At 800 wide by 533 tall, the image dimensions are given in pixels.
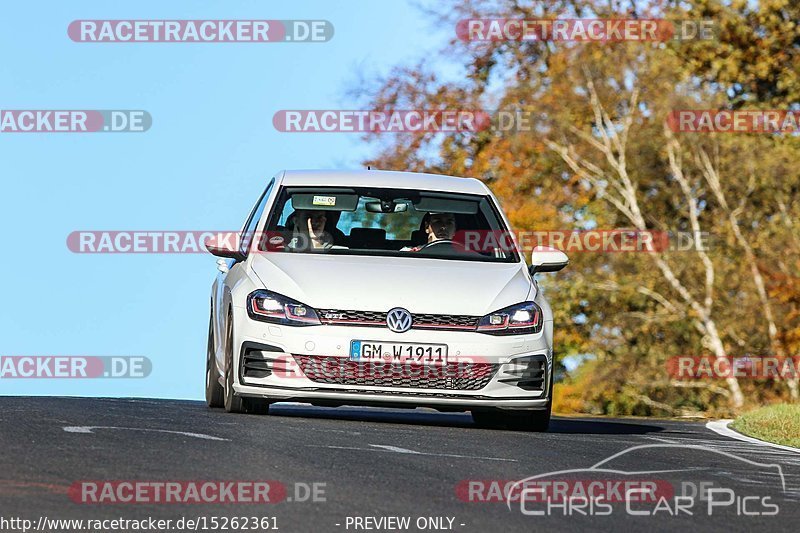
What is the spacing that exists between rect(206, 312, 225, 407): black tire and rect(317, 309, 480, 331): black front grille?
2.06 meters

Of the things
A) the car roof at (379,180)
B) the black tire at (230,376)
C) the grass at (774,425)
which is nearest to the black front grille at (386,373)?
the black tire at (230,376)

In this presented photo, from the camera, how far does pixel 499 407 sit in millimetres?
12141

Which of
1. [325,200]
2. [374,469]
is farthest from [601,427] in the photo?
[374,469]

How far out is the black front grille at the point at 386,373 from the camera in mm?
11883

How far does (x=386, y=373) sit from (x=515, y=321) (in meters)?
1.02

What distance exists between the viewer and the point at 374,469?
8.69m

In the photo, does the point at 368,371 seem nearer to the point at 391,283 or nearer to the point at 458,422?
the point at 391,283

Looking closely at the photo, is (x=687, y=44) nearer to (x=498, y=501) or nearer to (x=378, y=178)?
(x=378, y=178)

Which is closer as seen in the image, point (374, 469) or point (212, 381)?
point (374, 469)

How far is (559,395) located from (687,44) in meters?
8.80

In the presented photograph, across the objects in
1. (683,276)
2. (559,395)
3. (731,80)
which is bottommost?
(559,395)

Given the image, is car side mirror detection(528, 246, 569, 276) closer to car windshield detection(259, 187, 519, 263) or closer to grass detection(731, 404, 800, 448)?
car windshield detection(259, 187, 519, 263)

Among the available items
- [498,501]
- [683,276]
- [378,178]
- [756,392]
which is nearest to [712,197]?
[683,276]

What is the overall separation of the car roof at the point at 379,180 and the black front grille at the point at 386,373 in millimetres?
2095
